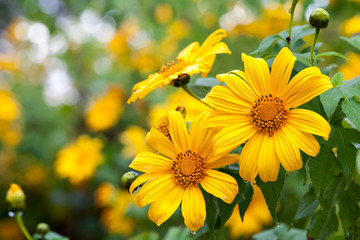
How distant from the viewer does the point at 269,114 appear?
59 centimetres

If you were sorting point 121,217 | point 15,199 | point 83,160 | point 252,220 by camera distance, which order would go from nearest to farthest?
point 15,199
point 252,220
point 121,217
point 83,160

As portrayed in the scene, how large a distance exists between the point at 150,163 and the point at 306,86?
0.91 feet

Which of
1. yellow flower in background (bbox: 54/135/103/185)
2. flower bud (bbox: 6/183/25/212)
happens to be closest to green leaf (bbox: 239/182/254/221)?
flower bud (bbox: 6/183/25/212)

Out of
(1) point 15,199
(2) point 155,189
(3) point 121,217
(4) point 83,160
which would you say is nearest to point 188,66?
(2) point 155,189

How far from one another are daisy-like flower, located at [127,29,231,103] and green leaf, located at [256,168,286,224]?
0.24 meters

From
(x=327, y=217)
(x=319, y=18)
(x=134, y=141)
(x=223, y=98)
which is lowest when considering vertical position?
(x=327, y=217)

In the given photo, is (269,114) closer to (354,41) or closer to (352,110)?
(352,110)

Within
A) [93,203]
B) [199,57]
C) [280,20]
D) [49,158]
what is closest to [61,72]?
[49,158]

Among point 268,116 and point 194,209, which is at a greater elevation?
point 268,116

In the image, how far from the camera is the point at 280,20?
229cm

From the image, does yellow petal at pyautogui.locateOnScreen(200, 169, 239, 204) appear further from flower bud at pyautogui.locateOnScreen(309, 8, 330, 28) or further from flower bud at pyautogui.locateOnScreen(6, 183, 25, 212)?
flower bud at pyautogui.locateOnScreen(6, 183, 25, 212)

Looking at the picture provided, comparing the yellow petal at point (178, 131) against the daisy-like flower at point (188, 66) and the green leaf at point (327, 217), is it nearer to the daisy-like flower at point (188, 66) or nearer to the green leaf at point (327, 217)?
the daisy-like flower at point (188, 66)

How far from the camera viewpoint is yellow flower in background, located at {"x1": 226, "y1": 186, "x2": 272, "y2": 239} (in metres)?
1.68

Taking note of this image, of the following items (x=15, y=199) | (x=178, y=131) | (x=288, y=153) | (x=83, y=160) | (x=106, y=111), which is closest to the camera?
(x=288, y=153)
